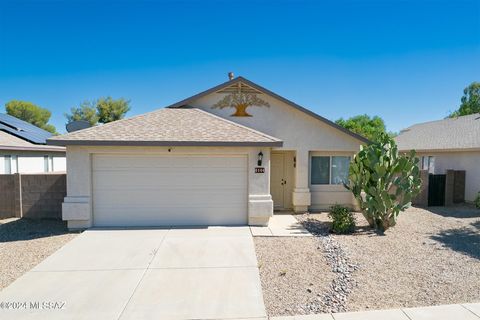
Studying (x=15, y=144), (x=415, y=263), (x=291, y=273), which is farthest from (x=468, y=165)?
(x=15, y=144)

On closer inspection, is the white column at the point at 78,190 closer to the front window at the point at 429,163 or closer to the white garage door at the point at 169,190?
the white garage door at the point at 169,190

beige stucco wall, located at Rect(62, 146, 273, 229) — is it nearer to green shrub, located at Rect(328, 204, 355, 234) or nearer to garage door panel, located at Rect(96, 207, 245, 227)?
garage door panel, located at Rect(96, 207, 245, 227)

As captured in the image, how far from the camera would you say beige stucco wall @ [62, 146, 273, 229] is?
8055 millimetres

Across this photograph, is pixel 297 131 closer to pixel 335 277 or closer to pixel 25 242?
pixel 335 277

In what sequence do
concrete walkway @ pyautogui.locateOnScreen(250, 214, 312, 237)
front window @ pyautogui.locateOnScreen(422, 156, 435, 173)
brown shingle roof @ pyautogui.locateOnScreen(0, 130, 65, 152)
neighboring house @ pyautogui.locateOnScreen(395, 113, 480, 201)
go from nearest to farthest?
concrete walkway @ pyautogui.locateOnScreen(250, 214, 312, 237)
brown shingle roof @ pyautogui.locateOnScreen(0, 130, 65, 152)
neighboring house @ pyautogui.locateOnScreen(395, 113, 480, 201)
front window @ pyautogui.locateOnScreen(422, 156, 435, 173)

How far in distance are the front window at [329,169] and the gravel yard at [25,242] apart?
8.98 m

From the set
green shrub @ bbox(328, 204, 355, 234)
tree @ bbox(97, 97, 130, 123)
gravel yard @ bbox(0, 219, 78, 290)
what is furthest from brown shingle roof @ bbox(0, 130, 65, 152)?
tree @ bbox(97, 97, 130, 123)

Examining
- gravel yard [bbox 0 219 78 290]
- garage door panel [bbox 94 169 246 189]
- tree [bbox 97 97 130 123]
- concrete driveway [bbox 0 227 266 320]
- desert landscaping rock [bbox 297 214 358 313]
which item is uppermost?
tree [bbox 97 97 130 123]

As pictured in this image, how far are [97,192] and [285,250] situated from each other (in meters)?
6.09

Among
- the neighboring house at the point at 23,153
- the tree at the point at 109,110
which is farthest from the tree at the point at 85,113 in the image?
the neighboring house at the point at 23,153

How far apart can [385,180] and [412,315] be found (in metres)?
5.00

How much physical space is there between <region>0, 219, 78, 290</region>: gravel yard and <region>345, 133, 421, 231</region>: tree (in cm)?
913

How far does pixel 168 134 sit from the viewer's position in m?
8.48

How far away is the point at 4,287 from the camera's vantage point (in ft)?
15.8
